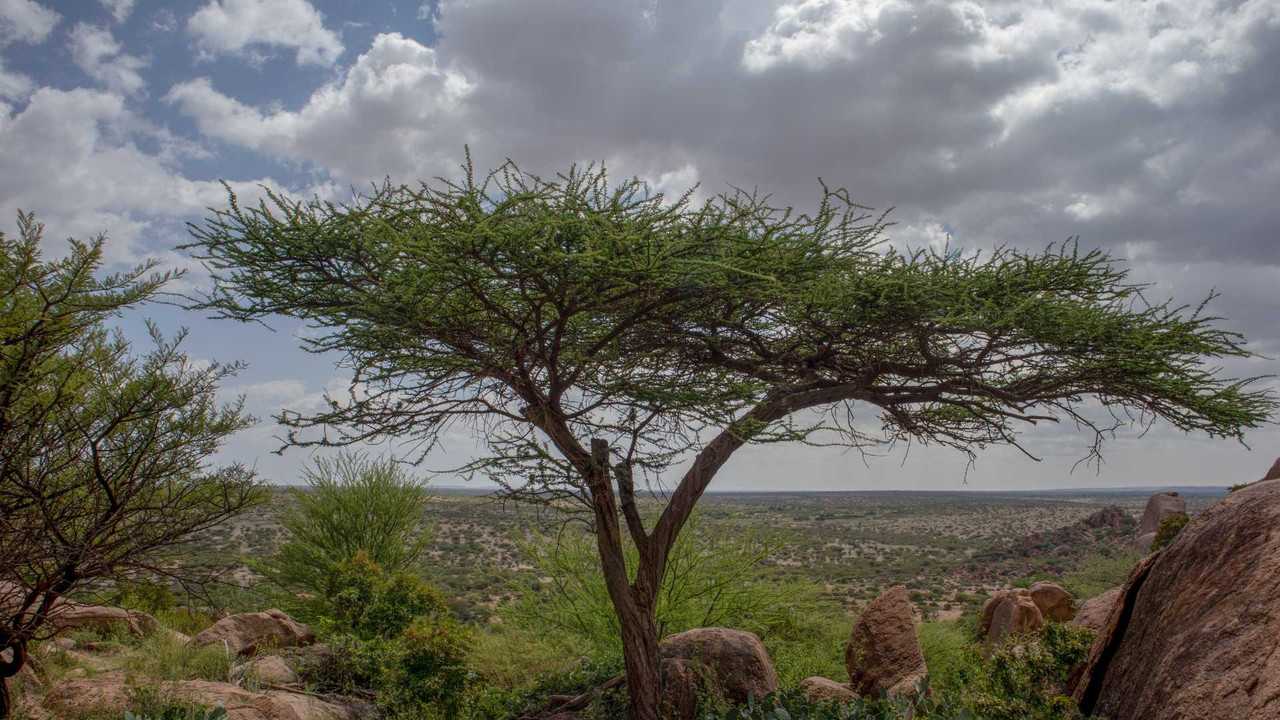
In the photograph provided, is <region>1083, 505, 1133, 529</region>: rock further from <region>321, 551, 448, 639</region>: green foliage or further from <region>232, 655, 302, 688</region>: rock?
<region>232, 655, 302, 688</region>: rock

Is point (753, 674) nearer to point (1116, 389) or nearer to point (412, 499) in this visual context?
point (1116, 389)

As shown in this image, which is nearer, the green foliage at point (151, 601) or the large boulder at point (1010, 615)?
the large boulder at point (1010, 615)

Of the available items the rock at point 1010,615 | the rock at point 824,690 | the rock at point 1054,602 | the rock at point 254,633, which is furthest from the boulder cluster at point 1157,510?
the rock at point 254,633

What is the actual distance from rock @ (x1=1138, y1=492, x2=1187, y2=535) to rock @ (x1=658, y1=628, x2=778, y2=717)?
2222cm

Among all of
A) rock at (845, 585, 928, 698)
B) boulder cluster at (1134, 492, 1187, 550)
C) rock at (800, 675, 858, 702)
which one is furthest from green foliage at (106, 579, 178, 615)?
boulder cluster at (1134, 492, 1187, 550)

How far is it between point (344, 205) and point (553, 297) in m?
2.04

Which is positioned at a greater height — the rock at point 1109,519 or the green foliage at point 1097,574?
the rock at point 1109,519

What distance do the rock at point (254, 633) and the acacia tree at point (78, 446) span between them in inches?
215

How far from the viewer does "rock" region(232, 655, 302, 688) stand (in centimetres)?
1116

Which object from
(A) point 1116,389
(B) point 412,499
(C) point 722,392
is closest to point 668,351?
(C) point 722,392

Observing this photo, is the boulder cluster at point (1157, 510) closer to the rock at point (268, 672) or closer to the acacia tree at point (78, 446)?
the rock at point (268, 672)

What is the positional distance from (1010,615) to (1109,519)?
3669 centimetres

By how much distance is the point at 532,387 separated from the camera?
27.0 ft

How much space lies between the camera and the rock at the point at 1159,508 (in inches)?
1083
